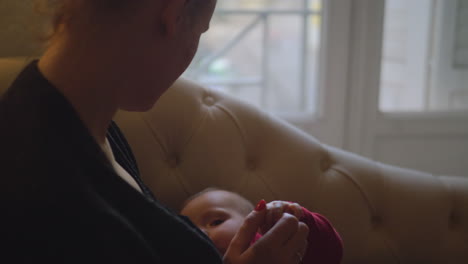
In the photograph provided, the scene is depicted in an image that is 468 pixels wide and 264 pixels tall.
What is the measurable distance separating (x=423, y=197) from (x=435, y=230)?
3.6 inches

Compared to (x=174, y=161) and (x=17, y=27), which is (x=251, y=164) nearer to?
(x=174, y=161)

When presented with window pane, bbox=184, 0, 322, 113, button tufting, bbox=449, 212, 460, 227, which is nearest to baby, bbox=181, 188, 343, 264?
button tufting, bbox=449, 212, 460, 227

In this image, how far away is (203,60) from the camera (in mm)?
2332

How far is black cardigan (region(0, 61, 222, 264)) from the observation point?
480 mm

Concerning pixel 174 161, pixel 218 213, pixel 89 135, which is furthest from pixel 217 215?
pixel 89 135

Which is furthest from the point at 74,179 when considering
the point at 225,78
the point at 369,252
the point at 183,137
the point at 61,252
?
the point at 225,78

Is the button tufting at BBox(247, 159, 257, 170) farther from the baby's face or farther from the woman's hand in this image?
the woman's hand

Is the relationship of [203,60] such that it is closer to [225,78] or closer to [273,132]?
[225,78]

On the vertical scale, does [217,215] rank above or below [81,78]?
below

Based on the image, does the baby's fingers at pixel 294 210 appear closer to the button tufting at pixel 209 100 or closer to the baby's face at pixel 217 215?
the baby's face at pixel 217 215

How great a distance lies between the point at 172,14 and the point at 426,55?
1956mm

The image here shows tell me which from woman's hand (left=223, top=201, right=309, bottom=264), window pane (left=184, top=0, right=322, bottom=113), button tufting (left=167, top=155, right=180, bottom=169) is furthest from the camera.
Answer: window pane (left=184, top=0, right=322, bottom=113)

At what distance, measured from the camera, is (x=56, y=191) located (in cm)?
48

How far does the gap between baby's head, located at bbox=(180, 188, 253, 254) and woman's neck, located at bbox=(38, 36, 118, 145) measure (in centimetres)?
54
